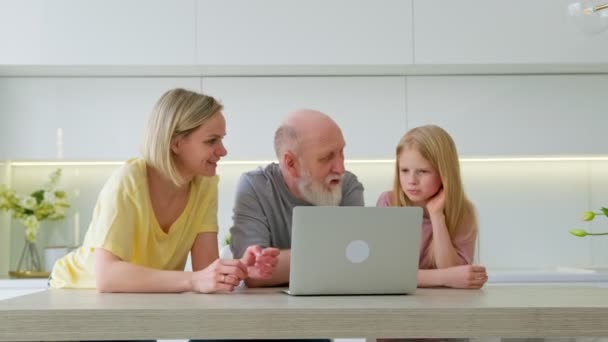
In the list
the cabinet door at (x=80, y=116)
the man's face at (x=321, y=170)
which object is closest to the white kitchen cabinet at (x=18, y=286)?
the cabinet door at (x=80, y=116)

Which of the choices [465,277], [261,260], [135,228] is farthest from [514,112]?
[261,260]

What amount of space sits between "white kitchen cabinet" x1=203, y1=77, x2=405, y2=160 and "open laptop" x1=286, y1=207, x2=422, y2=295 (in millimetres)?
2083

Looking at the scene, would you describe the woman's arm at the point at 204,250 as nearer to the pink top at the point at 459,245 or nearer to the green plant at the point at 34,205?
the pink top at the point at 459,245

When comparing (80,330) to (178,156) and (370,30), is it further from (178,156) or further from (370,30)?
(370,30)

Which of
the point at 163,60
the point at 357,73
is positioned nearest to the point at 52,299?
the point at 163,60

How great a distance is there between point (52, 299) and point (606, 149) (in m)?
2.93

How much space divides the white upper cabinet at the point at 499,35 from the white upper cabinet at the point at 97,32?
1.03 meters

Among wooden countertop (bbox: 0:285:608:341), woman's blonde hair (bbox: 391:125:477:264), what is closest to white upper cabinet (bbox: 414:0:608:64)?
woman's blonde hair (bbox: 391:125:477:264)

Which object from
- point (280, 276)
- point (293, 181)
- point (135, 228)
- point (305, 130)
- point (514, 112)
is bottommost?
point (280, 276)

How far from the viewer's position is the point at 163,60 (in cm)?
384

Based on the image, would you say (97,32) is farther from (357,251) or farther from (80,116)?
(357,251)

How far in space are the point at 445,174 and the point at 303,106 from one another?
5.18ft

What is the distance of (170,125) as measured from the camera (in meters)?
2.26

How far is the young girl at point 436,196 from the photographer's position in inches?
97.0
